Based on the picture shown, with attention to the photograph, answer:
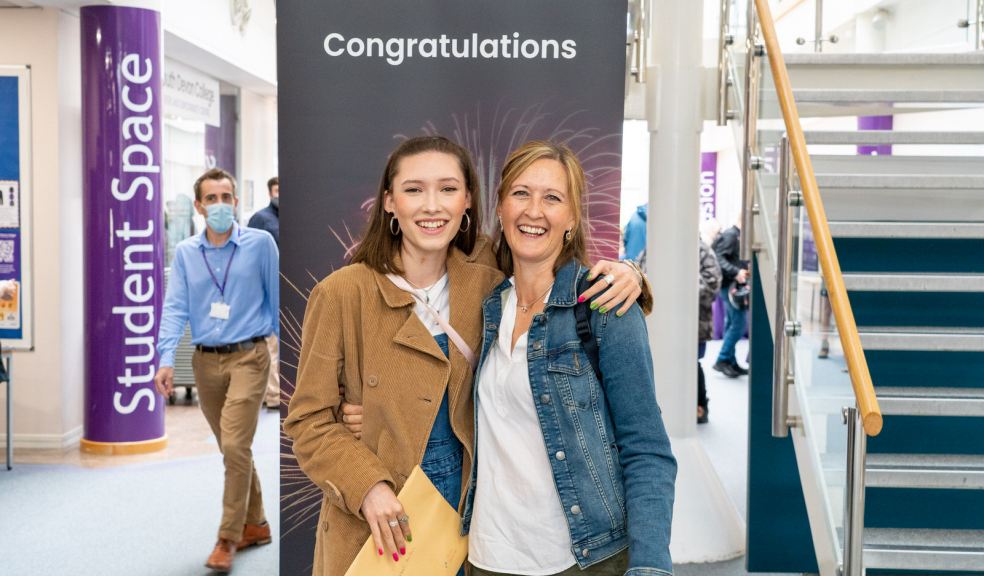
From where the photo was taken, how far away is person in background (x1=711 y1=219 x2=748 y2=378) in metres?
9.64

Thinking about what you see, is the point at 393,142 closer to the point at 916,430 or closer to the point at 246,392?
the point at 246,392

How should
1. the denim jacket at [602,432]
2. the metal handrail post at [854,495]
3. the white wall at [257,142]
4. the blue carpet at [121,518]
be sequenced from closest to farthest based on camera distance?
the denim jacket at [602,432] < the metal handrail post at [854,495] < the blue carpet at [121,518] < the white wall at [257,142]

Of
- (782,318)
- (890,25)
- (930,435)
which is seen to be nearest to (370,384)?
(782,318)

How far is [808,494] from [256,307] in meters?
2.56

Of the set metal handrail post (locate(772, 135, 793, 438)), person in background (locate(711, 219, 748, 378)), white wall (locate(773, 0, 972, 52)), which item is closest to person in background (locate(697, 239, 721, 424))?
person in background (locate(711, 219, 748, 378))

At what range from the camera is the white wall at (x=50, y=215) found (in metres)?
6.59

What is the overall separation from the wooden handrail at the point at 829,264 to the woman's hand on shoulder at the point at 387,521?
159 cm

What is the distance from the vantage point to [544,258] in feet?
6.44

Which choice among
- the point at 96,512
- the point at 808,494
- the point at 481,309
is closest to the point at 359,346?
the point at 481,309

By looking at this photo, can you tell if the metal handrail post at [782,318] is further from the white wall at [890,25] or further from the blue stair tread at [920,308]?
the white wall at [890,25]

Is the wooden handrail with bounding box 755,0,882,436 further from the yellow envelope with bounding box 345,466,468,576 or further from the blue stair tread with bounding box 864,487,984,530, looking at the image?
the yellow envelope with bounding box 345,466,468,576

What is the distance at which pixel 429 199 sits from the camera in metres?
2.04

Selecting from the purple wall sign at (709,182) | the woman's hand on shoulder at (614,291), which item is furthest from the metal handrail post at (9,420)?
the purple wall sign at (709,182)

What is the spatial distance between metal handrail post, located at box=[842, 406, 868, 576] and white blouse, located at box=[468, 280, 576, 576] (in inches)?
61.9
